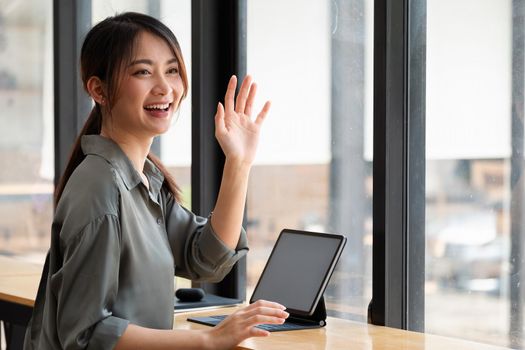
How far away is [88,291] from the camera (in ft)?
5.93

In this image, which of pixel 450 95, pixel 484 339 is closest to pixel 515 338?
pixel 484 339

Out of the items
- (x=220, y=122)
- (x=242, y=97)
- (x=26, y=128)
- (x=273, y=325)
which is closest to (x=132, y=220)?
(x=220, y=122)

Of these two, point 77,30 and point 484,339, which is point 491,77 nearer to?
point 484,339

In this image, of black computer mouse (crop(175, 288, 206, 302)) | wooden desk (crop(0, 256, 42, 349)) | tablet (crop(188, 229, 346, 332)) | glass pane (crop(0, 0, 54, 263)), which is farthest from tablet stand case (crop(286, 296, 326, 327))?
glass pane (crop(0, 0, 54, 263))

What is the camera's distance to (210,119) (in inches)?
141

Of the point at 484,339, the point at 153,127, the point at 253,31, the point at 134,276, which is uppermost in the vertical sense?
the point at 253,31

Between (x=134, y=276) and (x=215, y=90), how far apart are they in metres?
1.78

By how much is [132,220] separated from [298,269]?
98cm

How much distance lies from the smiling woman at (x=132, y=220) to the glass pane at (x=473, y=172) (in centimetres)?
80

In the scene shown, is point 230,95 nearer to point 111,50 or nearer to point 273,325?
point 111,50

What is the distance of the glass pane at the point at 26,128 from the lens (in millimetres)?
4891

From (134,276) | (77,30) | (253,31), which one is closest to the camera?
(134,276)

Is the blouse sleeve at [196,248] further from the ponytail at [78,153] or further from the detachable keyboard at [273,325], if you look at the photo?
the detachable keyboard at [273,325]

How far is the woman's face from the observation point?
2.05 m
